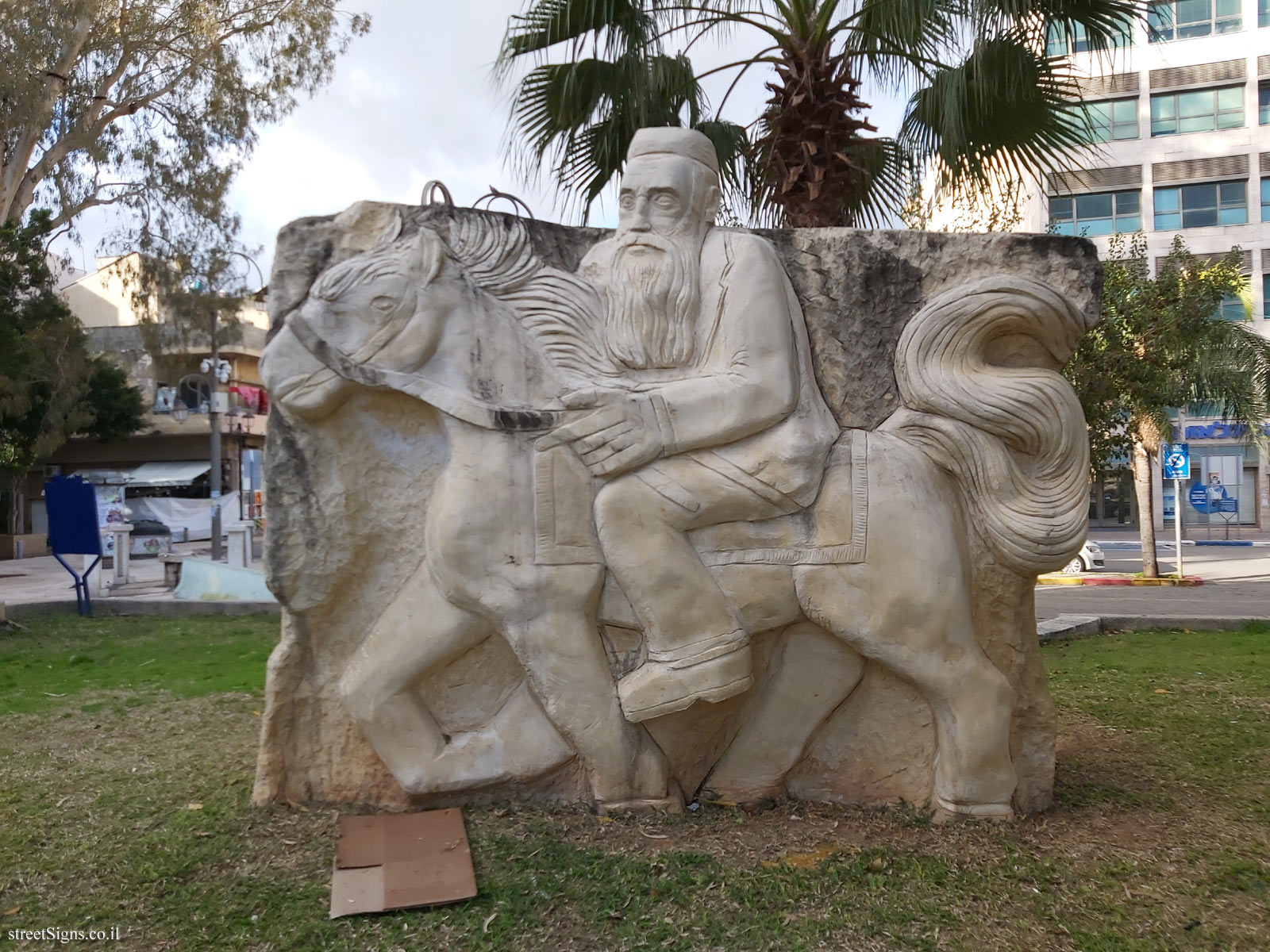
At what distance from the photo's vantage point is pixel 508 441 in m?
2.97

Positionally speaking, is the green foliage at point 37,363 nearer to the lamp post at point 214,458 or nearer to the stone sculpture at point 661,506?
the lamp post at point 214,458

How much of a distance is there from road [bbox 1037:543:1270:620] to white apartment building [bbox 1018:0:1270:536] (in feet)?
22.0

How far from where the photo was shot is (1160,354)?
7965 millimetres

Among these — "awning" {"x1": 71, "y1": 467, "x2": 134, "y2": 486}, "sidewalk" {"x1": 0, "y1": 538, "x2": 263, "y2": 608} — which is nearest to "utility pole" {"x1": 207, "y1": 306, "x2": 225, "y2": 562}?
"sidewalk" {"x1": 0, "y1": 538, "x2": 263, "y2": 608}

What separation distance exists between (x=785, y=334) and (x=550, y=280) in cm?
77

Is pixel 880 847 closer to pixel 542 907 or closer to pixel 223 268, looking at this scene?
pixel 542 907

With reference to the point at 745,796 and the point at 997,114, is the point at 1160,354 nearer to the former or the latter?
the point at 997,114

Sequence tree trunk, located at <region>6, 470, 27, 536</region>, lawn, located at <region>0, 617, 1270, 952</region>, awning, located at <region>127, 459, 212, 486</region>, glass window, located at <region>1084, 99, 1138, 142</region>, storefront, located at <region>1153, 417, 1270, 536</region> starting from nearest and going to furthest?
lawn, located at <region>0, 617, 1270, 952</region> → tree trunk, located at <region>6, 470, 27, 536</region> → glass window, located at <region>1084, 99, 1138, 142</region> → storefront, located at <region>1153, 417, 1270, 536</region> → awning, located at <region>127, 459, 212, 486</region>

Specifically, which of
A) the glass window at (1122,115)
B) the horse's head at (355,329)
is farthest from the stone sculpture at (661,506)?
the glass window at (1122,115)

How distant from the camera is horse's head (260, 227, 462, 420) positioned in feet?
9.68

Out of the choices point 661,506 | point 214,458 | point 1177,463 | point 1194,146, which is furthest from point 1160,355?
point 1194,146

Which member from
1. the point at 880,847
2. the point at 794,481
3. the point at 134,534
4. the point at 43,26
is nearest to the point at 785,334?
the point at 794,481

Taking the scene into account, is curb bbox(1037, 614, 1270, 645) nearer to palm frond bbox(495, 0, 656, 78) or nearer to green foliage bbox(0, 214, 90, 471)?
palm frond bbox(495, 0, 656, 78)

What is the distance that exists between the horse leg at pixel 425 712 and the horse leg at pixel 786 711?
1.84ft
